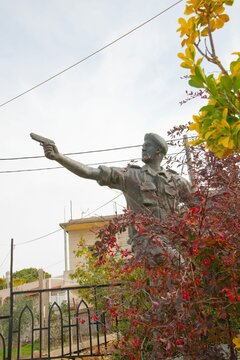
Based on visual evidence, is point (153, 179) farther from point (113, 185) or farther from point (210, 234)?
point (210, 234)

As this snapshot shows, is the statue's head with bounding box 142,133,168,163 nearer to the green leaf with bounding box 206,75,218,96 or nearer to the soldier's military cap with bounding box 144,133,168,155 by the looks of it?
the soldier's military cap with bounding box 144,133,168,155

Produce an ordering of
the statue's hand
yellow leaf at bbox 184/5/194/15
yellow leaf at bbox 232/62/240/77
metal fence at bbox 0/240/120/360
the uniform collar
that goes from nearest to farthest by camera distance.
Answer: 1. yellow leaf at bbox 232/62/240/77
2. yellow leaf at bbox 184/5/194/15
3. the statue's hand
4. the uniform collar
5. metal fence at bbox 0/240/120/360

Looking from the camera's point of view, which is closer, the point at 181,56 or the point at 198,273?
the point at 181,56

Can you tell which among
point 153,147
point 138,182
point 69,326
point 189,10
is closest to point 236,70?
point 189,10

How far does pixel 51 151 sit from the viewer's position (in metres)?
3.04

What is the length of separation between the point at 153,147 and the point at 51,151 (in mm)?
869

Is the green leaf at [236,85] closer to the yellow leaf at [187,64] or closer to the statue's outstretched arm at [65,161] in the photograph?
the yellow leaf at [187,64]

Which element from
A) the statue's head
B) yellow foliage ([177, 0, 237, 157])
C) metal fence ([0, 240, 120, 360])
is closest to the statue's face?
the statue's head

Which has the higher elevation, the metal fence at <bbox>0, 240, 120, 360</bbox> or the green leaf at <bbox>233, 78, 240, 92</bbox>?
the green leaf at <bbox>233, 78, 240, 92</bbox>

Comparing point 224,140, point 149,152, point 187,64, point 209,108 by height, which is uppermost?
point 149,152

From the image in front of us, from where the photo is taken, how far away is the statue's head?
327 cm

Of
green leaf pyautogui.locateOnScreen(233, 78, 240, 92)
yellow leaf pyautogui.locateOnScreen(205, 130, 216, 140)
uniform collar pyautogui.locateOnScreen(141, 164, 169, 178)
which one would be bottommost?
yellow leaf pyautogui.locateOnScreen(205, 130, 216, 140)

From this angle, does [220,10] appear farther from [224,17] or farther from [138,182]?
[138,182]

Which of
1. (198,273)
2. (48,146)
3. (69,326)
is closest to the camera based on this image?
(198,273)
